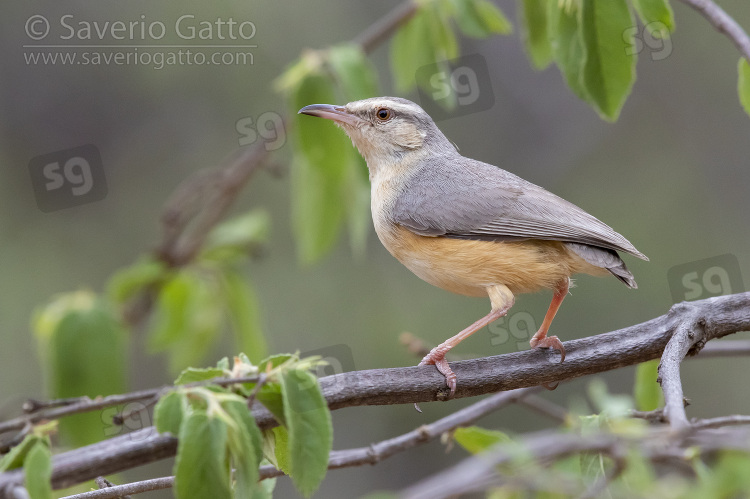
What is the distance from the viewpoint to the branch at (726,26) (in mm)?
2953

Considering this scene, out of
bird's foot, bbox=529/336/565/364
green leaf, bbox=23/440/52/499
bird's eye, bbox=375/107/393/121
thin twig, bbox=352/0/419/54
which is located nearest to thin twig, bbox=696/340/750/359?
bird's foot, bbox=529/336/565/364

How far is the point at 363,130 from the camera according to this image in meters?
4.75

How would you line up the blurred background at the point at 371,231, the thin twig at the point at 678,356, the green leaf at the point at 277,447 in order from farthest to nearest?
the blurred background at the point at 371,231 < the green leaf at the point at 277,447 < the thin twig at the point at 678,356

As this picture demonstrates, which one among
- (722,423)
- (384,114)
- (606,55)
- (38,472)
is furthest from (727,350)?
(38,472)

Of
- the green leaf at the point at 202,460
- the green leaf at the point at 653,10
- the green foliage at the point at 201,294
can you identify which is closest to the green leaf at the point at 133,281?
the green foliage at the point at 201,294

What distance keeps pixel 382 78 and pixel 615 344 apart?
303 inches

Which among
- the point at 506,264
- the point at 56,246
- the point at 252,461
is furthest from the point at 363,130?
the point at 56,246

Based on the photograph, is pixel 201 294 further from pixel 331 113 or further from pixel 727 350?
pixel 727 350

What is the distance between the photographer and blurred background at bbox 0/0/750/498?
9.10m

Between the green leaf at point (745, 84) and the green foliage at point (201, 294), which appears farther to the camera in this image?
the green foliage at point (201, 294)

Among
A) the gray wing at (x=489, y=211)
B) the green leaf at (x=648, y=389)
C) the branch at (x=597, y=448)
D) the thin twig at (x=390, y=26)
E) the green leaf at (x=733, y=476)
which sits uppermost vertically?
the thin twig at (x=390, y=26)

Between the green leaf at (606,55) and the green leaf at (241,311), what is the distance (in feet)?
7.76

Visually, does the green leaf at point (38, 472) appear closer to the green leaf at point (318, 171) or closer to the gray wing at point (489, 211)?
the green leaf at point (318, 171)

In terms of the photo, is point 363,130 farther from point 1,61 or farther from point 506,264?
point 1,61
